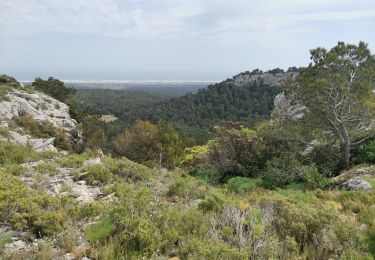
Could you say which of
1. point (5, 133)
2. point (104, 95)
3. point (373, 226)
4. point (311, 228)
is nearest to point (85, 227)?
point (311, 228)

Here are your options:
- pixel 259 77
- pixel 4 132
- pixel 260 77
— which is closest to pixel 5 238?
pixel 4 132

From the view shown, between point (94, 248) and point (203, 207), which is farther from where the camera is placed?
point (203, 207)

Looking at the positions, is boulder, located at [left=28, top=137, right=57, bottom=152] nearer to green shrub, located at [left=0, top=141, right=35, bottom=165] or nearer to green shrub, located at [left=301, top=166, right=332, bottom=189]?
green shrub, located at [left=0, top=141, right=35, bottom=165]

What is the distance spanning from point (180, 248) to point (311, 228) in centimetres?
207

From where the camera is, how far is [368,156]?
37.5 feet

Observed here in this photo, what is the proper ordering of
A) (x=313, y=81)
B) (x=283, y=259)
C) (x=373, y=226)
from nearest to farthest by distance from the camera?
1. (x=283, y=259)
2. (x=373, y=226)
3. (x=313, y=81)

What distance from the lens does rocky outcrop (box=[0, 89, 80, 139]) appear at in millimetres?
18109

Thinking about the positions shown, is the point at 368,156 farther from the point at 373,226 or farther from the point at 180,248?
the point at 180,248

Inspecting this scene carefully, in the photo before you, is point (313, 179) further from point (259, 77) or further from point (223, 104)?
point (259, 77)

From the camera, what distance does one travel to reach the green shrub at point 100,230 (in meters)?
4.36

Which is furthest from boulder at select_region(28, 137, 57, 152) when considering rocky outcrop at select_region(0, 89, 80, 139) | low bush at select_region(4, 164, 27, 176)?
low bush at select_region(4, 164, 27, 176)

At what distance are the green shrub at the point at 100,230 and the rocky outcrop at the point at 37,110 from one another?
1402cm

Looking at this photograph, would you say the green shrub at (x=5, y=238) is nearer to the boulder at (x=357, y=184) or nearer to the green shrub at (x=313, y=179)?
the boulder at (x=357, y=184)

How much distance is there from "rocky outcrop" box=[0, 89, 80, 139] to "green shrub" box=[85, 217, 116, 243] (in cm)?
1402
